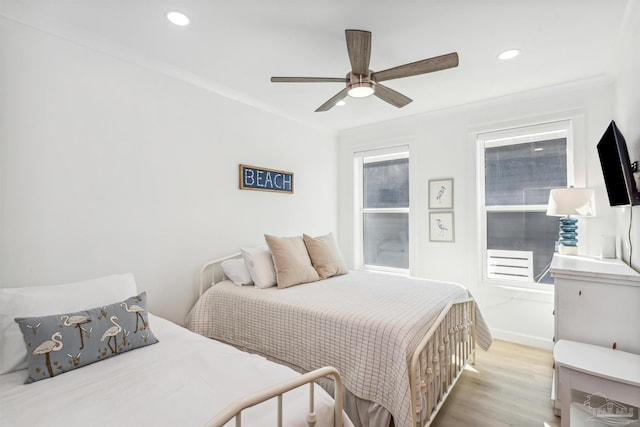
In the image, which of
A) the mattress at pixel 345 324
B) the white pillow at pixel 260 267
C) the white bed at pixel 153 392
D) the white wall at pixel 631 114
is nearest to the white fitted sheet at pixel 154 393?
the white bed at pixel 153 392

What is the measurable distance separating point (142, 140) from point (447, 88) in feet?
Answer: 9.30

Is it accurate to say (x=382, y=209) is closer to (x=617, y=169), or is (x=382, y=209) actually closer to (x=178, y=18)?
(x=617, y=169)

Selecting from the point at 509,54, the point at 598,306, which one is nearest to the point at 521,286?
the point at 598,306

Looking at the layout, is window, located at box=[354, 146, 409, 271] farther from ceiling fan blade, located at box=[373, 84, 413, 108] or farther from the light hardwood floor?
ceiling fan blade, located at box=[373, 84, 413, 108]

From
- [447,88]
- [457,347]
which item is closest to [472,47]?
[447,88]

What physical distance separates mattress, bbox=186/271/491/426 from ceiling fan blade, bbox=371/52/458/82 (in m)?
1.56

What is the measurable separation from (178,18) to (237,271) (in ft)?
6.45

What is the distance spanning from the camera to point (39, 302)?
5.10 feet

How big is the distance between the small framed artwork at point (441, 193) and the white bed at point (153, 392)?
2891mm

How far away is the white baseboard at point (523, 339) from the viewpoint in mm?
3042

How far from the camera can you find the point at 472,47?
7.48 ft

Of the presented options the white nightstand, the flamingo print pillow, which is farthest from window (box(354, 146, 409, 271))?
the flamingo print pillow

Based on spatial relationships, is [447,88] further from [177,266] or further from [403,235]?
[177,266]

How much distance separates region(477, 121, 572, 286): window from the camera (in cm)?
310
